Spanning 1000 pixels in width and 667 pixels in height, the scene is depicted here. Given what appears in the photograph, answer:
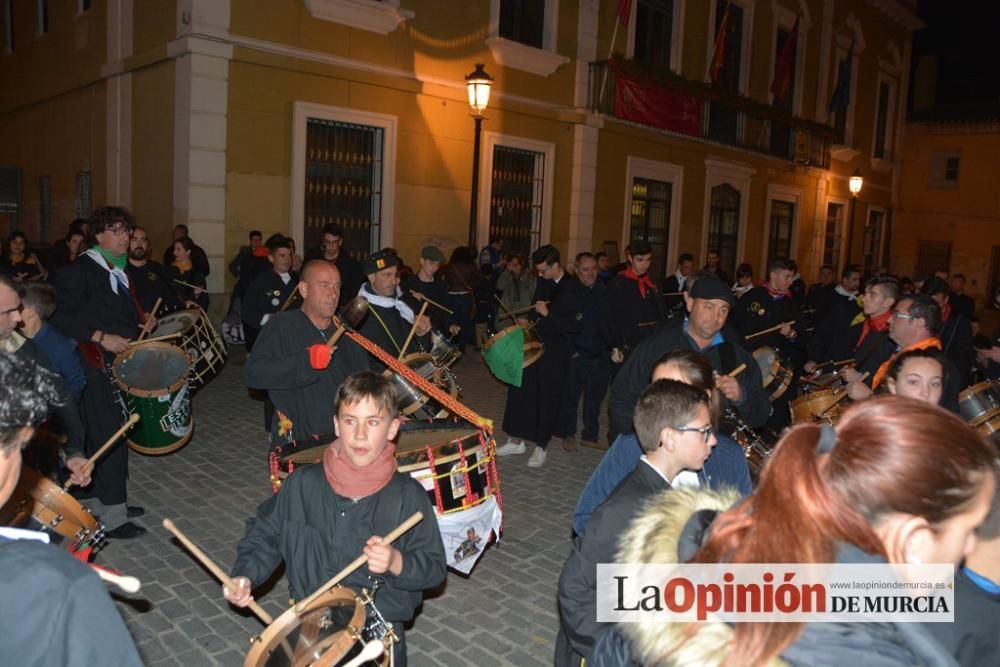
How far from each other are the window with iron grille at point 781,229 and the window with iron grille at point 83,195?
18135mm

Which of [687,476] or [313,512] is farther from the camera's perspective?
[687,476]

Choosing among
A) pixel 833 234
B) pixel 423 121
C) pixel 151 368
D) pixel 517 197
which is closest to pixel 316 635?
pixel 151 368

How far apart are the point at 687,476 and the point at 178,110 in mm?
11350

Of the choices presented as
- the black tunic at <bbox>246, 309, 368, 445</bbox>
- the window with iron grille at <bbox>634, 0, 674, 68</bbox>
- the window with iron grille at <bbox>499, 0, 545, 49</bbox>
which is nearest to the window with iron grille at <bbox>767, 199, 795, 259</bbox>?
the window with iron grille at <bbox>634, 0, 674, 68</bbox>

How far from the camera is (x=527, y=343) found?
24.9 feet

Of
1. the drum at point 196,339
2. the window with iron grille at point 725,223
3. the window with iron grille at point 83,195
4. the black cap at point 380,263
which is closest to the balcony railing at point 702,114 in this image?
the window with iron grille at point 725,223

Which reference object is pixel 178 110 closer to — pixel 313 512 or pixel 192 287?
pixel 192 287

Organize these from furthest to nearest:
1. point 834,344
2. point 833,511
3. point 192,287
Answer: point 192,287, point 834,344, point 833,511

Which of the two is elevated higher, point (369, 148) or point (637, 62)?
point (637, 62)

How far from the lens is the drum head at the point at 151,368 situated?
5777 millimetres

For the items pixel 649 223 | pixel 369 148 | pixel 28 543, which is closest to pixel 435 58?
pixel 369 148

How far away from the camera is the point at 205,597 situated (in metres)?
4.81

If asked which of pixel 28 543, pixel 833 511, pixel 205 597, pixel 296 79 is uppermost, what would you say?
pixel 296 79

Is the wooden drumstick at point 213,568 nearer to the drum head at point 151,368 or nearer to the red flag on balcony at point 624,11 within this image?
the drum head at point 151,368
